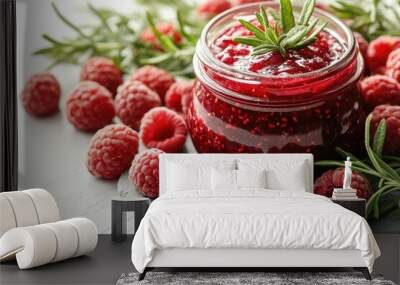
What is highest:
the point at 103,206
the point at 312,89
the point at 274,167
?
the point at 312,89

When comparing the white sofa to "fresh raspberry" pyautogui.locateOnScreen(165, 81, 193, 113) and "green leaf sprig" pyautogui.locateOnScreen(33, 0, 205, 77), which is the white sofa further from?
"green leaf sprig" pyautogui.locateOnScreen(33, 0, 205, 77)

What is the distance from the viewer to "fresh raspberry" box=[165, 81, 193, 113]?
187 inches

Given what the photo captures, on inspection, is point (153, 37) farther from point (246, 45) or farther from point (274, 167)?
point (274, 167)

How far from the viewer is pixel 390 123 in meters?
4.46

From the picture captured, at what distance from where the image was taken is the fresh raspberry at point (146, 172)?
4613 mm

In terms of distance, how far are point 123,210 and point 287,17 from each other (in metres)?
1.36

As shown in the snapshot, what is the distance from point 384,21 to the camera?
4.84 metres

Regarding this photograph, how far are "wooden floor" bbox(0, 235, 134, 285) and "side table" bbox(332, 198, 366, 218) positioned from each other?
111 cm

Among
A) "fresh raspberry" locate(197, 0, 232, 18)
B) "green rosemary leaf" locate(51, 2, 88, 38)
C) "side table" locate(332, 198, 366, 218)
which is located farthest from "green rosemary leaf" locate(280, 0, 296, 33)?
"green rosemary leaf" locate(51, 2, 88, 38)

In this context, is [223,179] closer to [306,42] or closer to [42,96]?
[306,42]

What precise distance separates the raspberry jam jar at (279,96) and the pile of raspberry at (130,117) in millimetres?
221

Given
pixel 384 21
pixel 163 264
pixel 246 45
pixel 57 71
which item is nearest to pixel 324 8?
pixel 384 21

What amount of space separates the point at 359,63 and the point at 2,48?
2.08 metres

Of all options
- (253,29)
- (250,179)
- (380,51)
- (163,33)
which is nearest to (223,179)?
(250,179)
